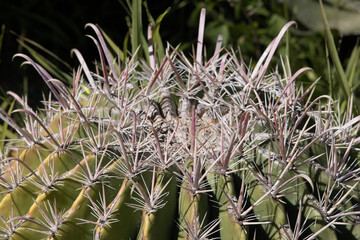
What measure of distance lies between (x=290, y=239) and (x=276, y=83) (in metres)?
0.32

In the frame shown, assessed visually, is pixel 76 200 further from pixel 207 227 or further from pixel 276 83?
pixel 276 83

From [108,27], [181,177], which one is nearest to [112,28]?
[108,27]

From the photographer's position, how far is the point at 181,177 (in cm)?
78

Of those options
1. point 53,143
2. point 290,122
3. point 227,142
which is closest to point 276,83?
point 290,122

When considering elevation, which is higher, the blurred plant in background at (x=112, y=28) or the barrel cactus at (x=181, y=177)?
the blurred plant in background at (x=112, y=28)

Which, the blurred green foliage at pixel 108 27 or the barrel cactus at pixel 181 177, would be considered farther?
the blurred green foliage at pixel 108 27

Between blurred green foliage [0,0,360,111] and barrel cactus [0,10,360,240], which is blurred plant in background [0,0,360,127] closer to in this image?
blurred green foliage [0,0,360,111]

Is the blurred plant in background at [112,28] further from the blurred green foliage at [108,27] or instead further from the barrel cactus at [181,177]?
the barrel cactus at [181,177]

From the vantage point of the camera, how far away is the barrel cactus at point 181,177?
724 millimetres

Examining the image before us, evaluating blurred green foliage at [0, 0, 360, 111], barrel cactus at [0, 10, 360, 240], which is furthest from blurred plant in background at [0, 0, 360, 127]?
barrel cactus at [0, 10, 360, 240]

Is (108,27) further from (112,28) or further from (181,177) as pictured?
(181,177)

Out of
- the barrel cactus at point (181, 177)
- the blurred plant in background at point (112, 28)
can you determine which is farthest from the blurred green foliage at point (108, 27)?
the barrel cactus at point (181, 177)

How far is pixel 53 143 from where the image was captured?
0.84 metres

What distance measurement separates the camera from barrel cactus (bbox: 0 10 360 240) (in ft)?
2.37
